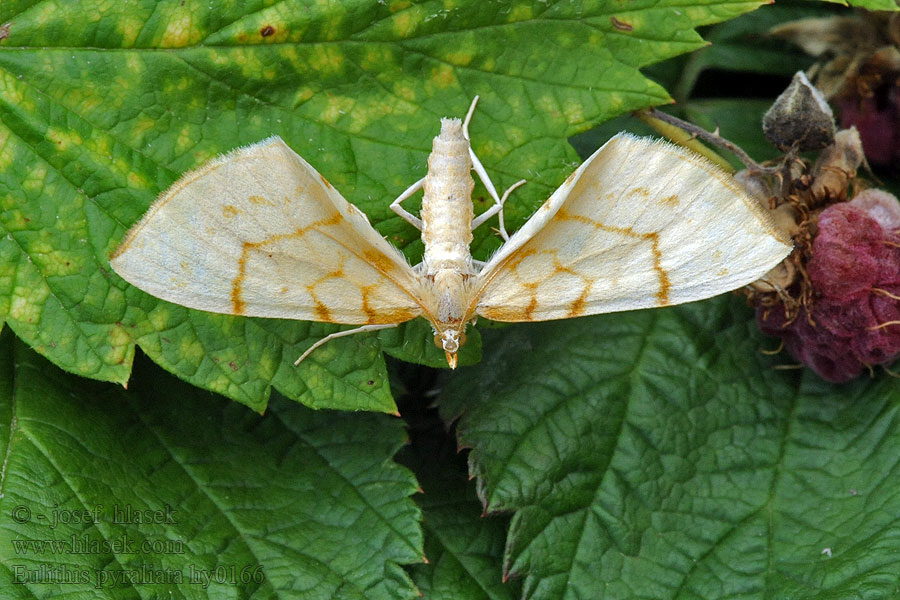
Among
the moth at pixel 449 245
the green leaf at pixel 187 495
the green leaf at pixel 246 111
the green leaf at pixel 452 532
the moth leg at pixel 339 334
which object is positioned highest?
the green leaf at pixel 246 111

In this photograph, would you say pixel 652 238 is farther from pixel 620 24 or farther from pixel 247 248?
pixel 247 248

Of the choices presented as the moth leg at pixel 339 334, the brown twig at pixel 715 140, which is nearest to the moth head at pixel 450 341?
the moth leg at pixel 339 334

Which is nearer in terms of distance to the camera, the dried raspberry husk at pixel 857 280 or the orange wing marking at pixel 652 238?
the orange wing marking at pixel 652 238

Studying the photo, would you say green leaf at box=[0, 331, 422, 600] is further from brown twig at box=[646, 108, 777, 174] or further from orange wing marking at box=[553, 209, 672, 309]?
brown twig at box=[646, 108, 777, 174]

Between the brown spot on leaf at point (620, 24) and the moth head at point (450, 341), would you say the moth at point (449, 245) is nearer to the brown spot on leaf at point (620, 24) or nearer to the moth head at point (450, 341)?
the moth head at point (450, 341)

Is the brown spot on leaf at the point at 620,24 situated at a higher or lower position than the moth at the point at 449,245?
higher

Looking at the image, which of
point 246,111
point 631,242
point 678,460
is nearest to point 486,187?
point 631,242

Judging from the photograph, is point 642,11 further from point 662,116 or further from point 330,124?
point 330,124
